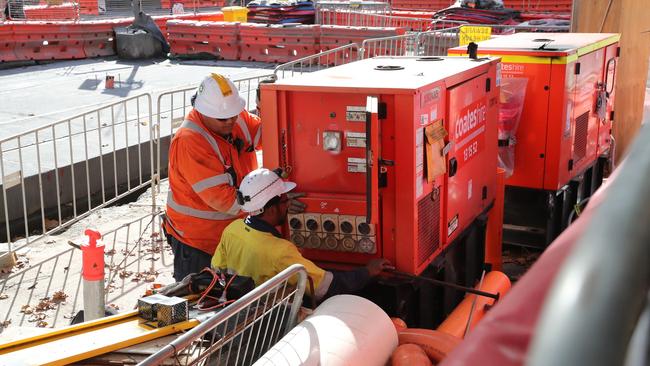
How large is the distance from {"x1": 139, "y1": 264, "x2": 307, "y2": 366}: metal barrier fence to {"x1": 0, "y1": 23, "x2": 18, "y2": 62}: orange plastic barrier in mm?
15364

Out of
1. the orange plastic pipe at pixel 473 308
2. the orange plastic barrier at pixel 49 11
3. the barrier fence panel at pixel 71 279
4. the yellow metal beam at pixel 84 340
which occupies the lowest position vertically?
the barrier fence panel at pixel 71 279

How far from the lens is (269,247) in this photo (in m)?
4.36

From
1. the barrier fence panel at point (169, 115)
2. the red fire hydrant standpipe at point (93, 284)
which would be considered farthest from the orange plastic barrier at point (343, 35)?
the red fire hydrant standpipe at point (93, 284)

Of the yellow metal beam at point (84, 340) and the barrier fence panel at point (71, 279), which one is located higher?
the yellow metal beam at point (84, 340)

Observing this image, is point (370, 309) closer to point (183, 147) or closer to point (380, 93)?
point (380, 93)

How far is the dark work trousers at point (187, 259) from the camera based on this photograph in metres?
5.39

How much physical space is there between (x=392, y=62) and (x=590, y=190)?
3.70 meters

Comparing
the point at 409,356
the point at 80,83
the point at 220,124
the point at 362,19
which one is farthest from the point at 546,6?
the point at 409,356

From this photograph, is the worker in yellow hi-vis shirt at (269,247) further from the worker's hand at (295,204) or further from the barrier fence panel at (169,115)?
the barrier fence panel at (169,115)

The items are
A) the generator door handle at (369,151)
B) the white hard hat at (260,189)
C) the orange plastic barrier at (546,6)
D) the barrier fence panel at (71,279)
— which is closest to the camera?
the generator door handle at (369,151)

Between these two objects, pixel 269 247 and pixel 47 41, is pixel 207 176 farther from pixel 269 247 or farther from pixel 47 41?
pixel 47 41

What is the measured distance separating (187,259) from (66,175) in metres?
3.81

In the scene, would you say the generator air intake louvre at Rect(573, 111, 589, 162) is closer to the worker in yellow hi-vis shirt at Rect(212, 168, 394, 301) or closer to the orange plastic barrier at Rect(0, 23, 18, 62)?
the worker in yellow hi-vis shirt at Rect(212, 168, 394, 301)

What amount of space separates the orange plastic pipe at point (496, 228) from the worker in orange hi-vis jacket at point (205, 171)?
2.22 meters
